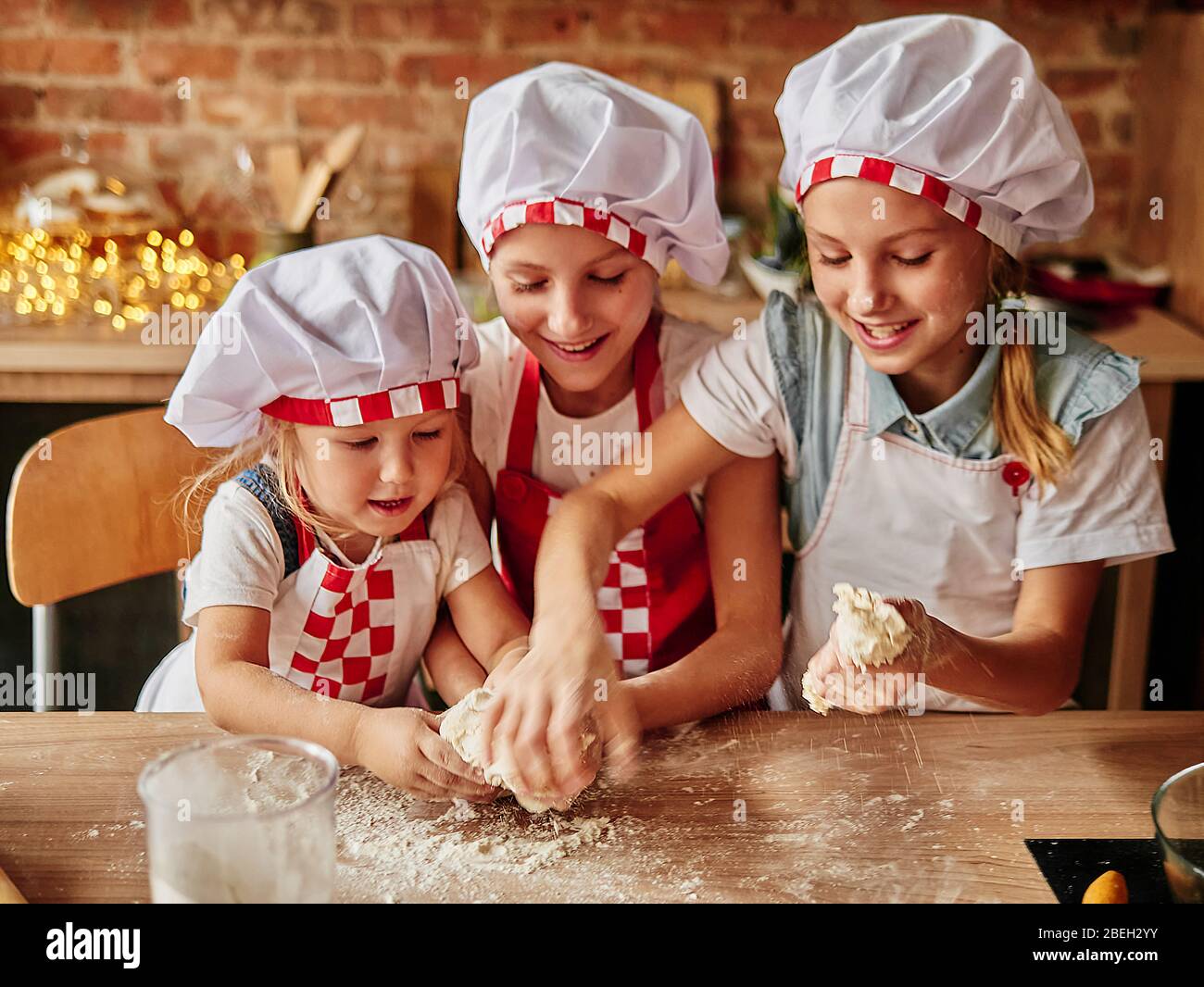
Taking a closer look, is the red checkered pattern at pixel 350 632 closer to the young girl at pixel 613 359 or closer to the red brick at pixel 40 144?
the young girl at pixel 613 359

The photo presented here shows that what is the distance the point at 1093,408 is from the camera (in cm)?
68

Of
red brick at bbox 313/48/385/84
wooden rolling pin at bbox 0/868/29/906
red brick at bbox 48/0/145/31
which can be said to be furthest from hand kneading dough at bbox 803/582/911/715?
red brick at bbox 48/0/145/31

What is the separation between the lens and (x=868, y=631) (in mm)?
536

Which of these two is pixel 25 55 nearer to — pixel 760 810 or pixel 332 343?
pixel 332 343

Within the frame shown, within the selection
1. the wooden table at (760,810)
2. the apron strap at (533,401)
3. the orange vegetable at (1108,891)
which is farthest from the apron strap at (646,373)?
the orange vegetable at (1108,891)

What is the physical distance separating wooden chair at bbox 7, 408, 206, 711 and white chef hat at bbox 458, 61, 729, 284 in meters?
0.24

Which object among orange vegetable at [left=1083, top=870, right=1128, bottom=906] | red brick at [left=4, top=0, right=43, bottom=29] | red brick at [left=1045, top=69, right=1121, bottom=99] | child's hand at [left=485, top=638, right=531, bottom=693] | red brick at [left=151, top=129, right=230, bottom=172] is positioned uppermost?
red brick at [left=4, top=0, right=43, bottom=29]

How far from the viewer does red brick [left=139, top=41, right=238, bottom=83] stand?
147 centimetres

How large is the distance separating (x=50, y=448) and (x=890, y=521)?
50 centimetres

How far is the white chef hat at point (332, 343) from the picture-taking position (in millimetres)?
608

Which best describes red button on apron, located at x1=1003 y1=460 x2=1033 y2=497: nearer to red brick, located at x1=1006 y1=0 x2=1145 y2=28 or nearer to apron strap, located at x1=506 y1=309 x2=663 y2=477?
apron strap, located at x1=506 y1=309 x2=663 y2=477
